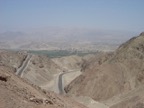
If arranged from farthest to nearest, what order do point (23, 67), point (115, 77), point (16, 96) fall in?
point (23, 67) → point (115, 77) → point (16, 96)

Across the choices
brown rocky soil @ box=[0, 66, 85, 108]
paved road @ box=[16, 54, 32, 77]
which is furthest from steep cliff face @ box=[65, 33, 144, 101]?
brown rocky soil @ box=[0, 66, 85, 108]

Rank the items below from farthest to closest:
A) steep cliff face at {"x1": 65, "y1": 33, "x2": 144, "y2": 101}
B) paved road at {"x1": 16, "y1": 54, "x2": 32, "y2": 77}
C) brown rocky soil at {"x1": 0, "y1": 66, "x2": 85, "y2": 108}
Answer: paved road at {"x1": 16, "y1": 54, "x2": 32, "y2": 77} → steep cliff face at {"x1": 65, "y1": 33, "x2": 144, "y2": 101} → brown rocky soil at {"x1": 0, "y1": 66, "x2": 85, "y2": 108}

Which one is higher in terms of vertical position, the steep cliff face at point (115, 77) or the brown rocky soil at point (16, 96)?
the brown rocky soil at point (16, 96)

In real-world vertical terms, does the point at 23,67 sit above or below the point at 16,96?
below

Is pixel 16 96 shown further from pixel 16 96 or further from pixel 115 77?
pixel 115 77

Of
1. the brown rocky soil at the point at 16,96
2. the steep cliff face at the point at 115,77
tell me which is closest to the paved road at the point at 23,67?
the steep cliff face at the point at 115,77

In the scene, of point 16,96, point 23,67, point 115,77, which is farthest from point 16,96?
point 23,67

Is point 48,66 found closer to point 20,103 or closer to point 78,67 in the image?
point 78,67

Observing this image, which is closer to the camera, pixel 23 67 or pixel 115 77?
pixel 115 77

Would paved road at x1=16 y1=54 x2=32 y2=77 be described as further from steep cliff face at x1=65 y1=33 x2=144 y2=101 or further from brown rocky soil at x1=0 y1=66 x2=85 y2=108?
brown rocky soil at x1=0 y1=66 x2=85 y2=108

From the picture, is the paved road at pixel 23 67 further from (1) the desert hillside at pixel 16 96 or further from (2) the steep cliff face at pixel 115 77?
(1) the desert hillside at pixel 16 96
